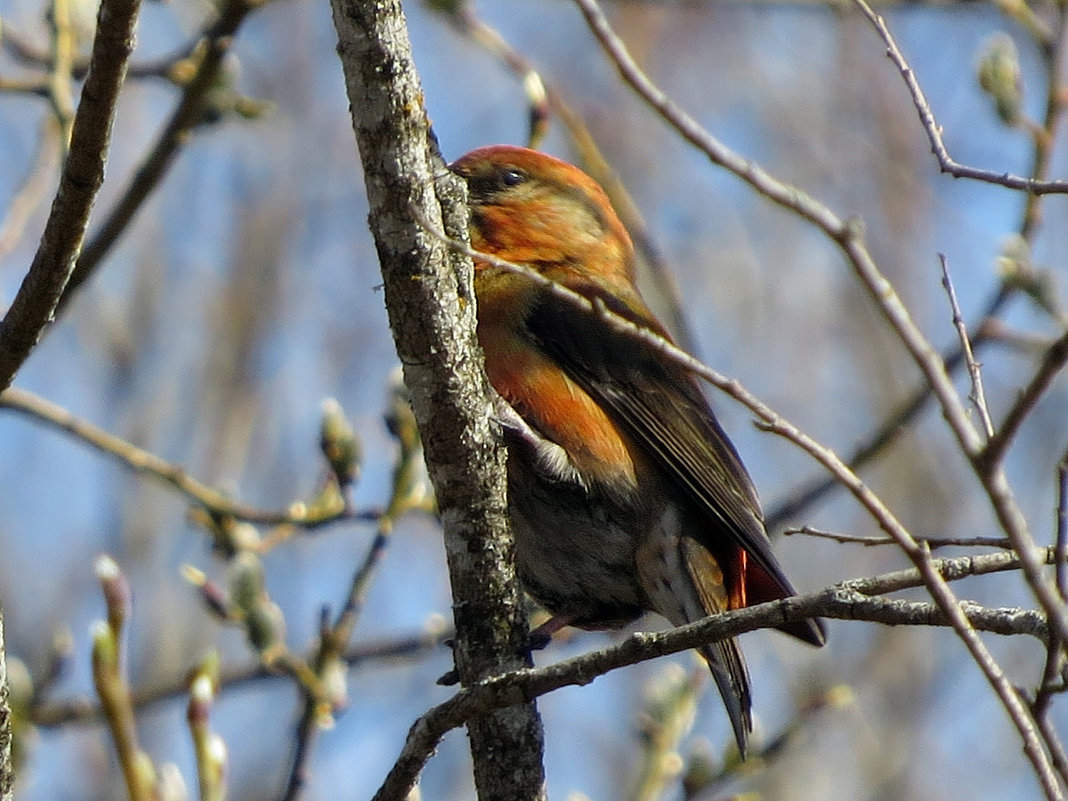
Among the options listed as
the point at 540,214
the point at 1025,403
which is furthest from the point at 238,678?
the point at 1025,403

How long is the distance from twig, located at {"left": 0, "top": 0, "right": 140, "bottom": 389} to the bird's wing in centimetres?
157

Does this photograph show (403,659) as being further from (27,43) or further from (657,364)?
(27,43)

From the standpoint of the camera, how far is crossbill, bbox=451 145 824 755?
3.80 metres

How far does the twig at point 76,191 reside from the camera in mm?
2393

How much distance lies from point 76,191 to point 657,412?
2.02 meters

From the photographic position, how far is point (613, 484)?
3.90 meters

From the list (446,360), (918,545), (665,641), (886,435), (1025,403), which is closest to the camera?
(1025,403)

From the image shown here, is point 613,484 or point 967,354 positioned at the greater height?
point 613,484

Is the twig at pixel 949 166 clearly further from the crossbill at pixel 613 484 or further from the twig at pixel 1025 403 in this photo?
the crossbill at pixel 613 484

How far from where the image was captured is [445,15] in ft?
15.2

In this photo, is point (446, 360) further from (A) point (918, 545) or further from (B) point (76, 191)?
(A) point (918, 545)

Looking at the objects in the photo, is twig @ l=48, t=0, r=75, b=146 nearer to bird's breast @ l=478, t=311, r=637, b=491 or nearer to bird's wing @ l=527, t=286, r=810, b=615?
bird's breast @ l=478, t=311, r=637, b=491

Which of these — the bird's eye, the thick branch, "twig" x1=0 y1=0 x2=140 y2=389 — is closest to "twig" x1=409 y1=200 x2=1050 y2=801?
the thick branch

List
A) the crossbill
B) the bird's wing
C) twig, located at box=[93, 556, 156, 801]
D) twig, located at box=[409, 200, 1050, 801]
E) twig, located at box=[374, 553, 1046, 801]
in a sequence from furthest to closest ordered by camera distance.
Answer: the bird's wing
the crossbill
twig, located at box=[93, 556, 156, 801]
twig, located at box=[374, 553, 1046, 801]
twig, located at box=[409, 200, 1050, 801]
